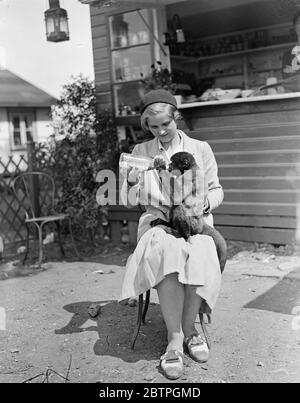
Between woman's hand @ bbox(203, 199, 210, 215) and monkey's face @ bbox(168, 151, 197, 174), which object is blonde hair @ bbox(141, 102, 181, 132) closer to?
monkey's face @ bbox(168, 151, 197, 174)

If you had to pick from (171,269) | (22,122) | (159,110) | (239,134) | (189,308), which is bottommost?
(189,308)

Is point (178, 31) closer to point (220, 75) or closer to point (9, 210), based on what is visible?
point (220, 75)

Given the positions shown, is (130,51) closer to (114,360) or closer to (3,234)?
(3,234)

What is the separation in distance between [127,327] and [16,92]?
1398 cm

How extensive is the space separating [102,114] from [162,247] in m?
4.43

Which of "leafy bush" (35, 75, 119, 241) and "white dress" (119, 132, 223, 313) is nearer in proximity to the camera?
"white dress" (119, 132, 223, 313)

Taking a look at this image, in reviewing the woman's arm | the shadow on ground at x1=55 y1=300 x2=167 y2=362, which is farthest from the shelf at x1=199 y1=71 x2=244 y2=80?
the woman's arm

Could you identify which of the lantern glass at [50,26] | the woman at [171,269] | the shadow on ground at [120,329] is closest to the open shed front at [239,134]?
the lantern glass at [50,26]

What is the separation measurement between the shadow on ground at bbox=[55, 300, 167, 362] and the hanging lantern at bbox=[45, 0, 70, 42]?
11.0 ft

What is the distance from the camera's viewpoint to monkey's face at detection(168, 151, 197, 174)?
10.9 ft

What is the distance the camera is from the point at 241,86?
9.24 m

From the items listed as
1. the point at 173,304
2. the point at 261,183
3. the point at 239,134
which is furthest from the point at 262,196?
the point at 173,304

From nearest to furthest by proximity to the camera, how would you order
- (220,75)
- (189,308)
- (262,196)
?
(189,308) → (262,196) → (220,75)

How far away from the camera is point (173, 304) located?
3.15 m
